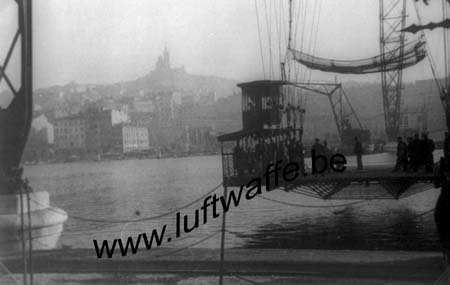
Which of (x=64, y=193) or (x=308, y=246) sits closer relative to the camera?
(x=308, y=246)

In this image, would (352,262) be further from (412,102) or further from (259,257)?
(412,102)

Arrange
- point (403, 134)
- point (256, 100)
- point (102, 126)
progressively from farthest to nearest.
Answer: point (102, 126) → point (403, 134) → point (256, 100)

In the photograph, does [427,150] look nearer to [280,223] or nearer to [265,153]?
[265,153]

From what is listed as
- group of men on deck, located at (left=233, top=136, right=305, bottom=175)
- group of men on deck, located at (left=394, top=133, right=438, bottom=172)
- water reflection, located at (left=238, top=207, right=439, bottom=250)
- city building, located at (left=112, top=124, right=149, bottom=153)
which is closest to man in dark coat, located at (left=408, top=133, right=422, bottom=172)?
group of men on deck, located at (left=394, top=133, right=438, bottom=172)

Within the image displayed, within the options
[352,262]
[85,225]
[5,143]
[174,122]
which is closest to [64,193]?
[85,225]

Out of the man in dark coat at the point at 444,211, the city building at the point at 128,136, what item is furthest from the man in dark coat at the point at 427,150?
the city building at the point at 128,136

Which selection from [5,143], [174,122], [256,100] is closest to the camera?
[5,143]

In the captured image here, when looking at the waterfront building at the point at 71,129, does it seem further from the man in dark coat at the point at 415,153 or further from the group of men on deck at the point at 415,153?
the man in dark coat at the point at 415,153

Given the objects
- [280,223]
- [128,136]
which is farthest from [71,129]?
[280,223]
